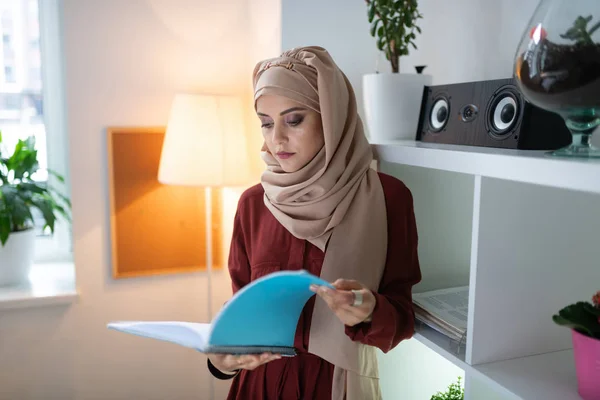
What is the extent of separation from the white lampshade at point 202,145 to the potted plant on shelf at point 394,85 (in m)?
0.63

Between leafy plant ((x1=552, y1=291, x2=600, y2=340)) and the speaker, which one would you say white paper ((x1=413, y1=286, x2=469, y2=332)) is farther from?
the speaker

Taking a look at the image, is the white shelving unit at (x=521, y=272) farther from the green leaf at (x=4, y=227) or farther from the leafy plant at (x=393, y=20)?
the green leaf at (x=4, y=227)

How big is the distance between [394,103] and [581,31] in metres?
0.63

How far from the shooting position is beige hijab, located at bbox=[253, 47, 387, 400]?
1.09m

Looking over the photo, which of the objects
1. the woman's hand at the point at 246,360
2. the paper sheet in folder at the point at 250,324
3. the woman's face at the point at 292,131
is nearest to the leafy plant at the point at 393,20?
the woman's face at the point at 292,131

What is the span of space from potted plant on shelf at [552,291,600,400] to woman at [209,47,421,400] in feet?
1.09

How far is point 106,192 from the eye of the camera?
6.50ft

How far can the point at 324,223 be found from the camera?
1123mm

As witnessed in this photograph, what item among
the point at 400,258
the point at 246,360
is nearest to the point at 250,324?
the point at 246,360

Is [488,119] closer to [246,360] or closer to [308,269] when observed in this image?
[308,269]

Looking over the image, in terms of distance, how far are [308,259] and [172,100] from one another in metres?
1.14

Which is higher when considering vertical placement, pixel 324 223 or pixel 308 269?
pixel 324 223

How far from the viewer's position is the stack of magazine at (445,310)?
105 cm

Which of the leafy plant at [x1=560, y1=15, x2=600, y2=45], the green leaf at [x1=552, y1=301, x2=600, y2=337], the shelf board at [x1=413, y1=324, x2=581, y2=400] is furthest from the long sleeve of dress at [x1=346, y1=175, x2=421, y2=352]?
the leafy plant at [x1=560, y1=15, x2=600, y2=45]
